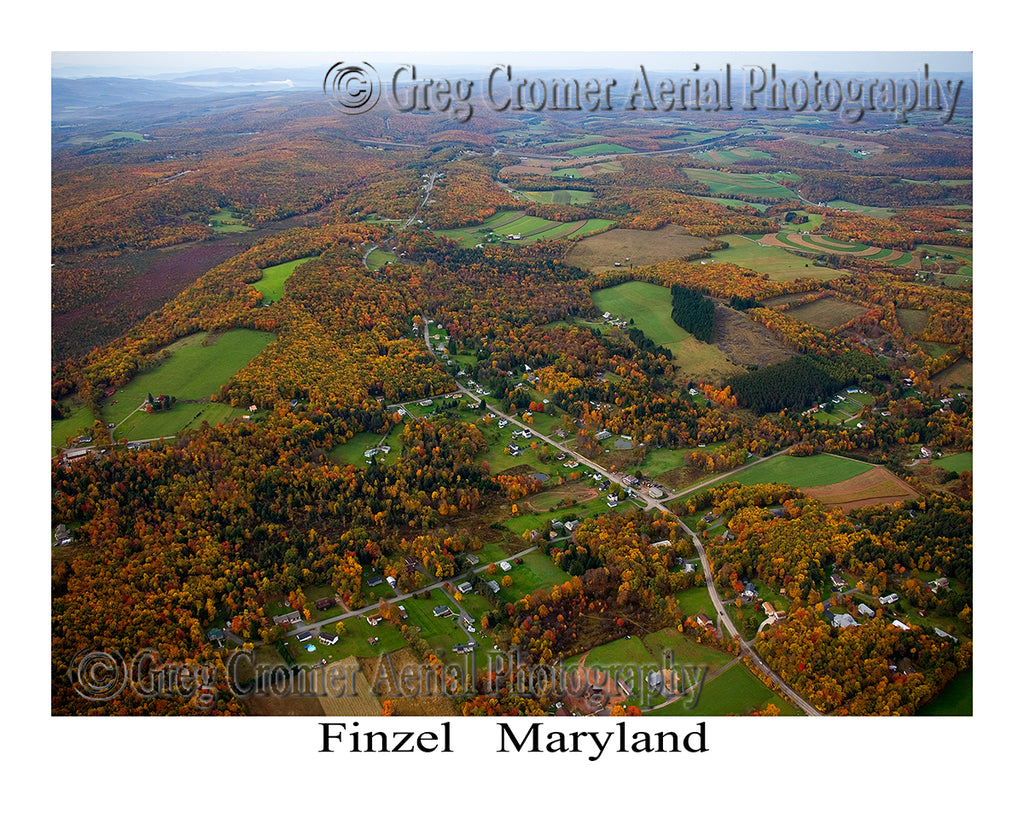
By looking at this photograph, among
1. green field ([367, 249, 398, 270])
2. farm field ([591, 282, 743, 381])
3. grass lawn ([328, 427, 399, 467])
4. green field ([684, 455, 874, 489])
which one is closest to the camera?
green field ([684, 455, 874, 489])

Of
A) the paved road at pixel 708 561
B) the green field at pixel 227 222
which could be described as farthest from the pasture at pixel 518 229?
the paved road at pixel 708 561

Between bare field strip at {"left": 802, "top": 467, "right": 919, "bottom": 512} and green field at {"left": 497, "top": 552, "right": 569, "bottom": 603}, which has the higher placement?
bare field strip at {"left": 802, "top": 467, "right": 919, "bottom": 512}

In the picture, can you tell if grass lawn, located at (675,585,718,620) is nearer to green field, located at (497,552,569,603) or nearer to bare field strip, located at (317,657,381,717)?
green field, located at (497,552,569,603)

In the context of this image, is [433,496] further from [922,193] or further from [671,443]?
[922,193]

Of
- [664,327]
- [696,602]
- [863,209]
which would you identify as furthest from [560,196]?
[696,602]

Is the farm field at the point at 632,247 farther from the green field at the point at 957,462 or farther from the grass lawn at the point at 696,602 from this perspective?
the grass lawn at the point at 696,602

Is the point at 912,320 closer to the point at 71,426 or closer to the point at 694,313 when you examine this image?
the point at 694,313

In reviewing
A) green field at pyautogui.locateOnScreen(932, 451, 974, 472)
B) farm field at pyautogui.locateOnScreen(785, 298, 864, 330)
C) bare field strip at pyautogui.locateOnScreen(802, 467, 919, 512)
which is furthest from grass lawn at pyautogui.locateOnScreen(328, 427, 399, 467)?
farm field at pyautogui.locateOnScreen(785, 298, 864, 330)

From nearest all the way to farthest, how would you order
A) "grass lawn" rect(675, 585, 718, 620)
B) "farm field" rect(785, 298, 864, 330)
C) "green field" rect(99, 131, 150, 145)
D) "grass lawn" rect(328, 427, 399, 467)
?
"grass lawn" rect(675, 585, 718, 620) → "grass lawn" rect(328, 427, 399, 467) → "farm field" rect(785, 298, 864, 330) → "green field" rect(99, 131, 150, 145)

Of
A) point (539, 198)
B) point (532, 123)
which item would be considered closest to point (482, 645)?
point (539, 198)
